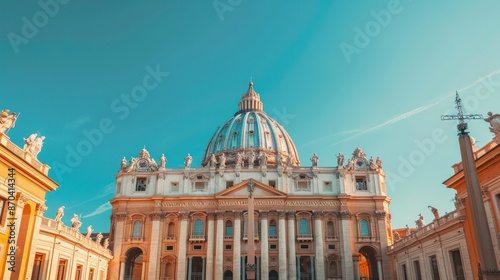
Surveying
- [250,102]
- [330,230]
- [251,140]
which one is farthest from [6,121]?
[250,102]

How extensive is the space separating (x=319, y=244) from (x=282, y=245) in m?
4.99

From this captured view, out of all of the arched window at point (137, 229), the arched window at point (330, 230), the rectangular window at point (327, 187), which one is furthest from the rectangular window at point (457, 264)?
the arched window at point (137, 229)

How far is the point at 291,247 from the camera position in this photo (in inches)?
2269

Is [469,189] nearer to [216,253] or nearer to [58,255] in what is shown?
[58,255]

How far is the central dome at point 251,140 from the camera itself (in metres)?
87.6

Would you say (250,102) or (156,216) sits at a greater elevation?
(250,102)

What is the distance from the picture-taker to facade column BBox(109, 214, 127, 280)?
56312 mm

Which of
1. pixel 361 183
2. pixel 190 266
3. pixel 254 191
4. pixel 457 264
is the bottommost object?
pixel 457 264

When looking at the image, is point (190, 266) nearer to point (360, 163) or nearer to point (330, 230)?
point (330, 230)

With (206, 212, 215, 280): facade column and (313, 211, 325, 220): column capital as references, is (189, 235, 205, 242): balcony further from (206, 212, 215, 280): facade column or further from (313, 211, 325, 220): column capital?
(313, 211, 325, 220): column capital

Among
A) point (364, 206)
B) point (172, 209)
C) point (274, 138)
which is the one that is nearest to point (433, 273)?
point (364, 206)

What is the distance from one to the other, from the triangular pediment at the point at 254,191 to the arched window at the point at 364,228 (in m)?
11.4

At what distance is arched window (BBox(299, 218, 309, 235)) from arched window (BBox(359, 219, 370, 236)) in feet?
24.0

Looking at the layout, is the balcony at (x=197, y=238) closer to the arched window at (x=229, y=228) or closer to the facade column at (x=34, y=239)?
the arched window at (x=229, y=228)
